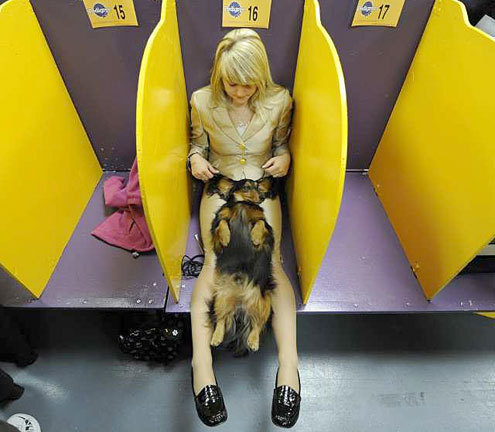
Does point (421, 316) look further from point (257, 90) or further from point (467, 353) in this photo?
point (257, 90)

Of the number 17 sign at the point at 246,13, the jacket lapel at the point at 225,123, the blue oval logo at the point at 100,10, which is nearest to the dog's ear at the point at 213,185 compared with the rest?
the jacket lapel at the point at 225,123

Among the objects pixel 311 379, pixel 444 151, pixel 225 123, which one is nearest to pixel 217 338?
pixel 311 379

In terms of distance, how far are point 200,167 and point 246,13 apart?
0.53 metres

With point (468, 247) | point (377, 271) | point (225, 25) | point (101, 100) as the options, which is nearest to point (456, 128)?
point (468, 247)

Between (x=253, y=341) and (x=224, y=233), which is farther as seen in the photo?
(x=224, y=233)

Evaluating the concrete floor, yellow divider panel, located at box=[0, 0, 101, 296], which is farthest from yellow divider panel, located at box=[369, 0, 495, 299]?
yellow divider panel, located at box=[0, 0, 101, 296]

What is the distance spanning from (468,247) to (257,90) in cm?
81

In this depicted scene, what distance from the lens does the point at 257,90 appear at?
1.24 meters

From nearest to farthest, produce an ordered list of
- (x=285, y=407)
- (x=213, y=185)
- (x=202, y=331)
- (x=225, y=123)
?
(x=285, y=407) → (x=202, y=331) → (x=225, y=123) → (x=213, y=185)

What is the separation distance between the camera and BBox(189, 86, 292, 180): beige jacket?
4.32 feet

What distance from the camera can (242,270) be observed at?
1227mm

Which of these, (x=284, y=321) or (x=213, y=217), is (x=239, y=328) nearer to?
(x=284, y=321)

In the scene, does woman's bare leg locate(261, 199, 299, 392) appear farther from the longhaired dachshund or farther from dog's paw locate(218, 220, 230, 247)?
dog's paw locate(218, 220, 230, 247)

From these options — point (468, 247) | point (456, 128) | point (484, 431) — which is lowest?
point (484, 431)
